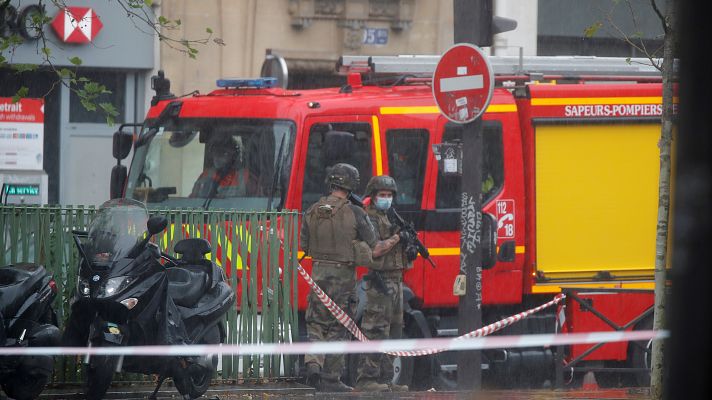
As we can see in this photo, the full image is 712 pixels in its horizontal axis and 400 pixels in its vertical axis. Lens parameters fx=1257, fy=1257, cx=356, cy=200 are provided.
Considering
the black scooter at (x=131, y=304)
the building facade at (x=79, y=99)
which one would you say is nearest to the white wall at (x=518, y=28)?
the building facade at (x=79, y=99)

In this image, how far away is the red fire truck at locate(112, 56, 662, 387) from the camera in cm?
1129

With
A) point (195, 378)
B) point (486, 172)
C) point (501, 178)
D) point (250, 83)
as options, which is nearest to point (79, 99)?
point (250, 83)

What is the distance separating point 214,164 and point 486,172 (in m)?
2.52

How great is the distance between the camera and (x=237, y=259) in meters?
9.73

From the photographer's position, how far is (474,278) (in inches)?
355

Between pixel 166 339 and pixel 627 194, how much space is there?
5.65 m

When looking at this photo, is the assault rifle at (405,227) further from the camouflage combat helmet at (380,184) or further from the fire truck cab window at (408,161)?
the fire truck cab window at (408,161)

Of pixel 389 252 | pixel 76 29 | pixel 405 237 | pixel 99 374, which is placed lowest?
pixel 99 374

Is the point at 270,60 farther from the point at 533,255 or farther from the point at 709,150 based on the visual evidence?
the point at 709,150

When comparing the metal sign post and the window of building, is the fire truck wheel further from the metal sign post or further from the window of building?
the window of building

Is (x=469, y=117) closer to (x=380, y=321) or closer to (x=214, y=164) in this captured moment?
(x=380, y=321)

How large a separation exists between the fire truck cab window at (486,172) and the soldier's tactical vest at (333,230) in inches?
69.7

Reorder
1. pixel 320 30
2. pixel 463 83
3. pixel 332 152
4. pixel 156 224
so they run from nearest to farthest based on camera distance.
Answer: pixel 156 224
pixel 463 83
pixel 332 152
pixel 320 30

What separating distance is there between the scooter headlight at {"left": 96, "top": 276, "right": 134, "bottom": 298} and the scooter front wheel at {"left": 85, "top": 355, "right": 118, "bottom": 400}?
0.37 metres
